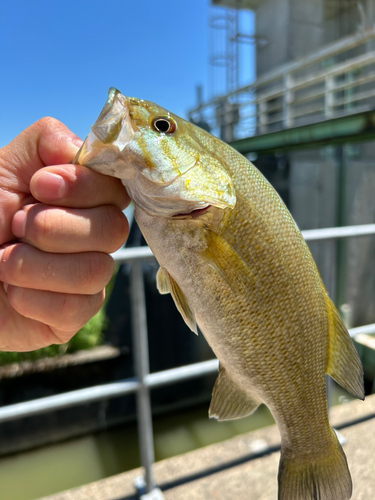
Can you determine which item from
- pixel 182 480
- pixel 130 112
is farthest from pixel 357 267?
pixel 130 112

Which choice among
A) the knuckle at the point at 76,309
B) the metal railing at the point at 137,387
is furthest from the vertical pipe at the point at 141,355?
the knuckle at the point at 76,309

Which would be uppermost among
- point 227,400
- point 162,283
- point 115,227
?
point 115,227

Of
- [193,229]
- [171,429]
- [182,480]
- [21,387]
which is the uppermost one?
[193,229]

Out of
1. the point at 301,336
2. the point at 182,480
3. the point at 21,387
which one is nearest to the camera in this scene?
the point at 301,336

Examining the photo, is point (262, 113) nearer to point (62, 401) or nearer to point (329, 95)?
point (329, 95)

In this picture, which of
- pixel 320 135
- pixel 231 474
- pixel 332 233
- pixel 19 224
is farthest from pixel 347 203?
pixel 19 224

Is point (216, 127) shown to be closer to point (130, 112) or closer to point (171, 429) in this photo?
point (171, 429)
